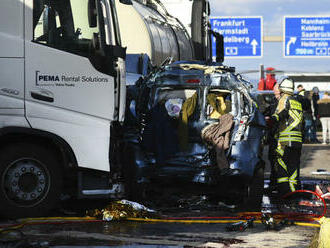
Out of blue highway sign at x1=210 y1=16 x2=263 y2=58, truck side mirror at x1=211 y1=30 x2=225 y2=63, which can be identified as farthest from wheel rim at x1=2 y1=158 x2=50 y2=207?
blue highway sign at x1=210 y1=16 x2=263 y2=58

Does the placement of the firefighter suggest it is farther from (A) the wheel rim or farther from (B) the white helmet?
(A) the wheel rim

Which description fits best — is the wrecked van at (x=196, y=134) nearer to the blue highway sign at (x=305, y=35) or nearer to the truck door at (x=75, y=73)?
the truck door at (x=75, y=73)

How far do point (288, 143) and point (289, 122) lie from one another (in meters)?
0.31

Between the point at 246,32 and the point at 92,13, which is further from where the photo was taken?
the point at 246,32

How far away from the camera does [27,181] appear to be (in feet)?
27.5

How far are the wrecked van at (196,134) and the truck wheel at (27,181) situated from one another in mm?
1190

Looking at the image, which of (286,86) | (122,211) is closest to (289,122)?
(286,86)

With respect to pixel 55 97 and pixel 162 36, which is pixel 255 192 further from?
pixel 162 36

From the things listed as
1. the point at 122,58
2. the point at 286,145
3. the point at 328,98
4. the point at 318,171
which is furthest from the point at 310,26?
the point at 122,58

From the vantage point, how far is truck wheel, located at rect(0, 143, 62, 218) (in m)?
8.27

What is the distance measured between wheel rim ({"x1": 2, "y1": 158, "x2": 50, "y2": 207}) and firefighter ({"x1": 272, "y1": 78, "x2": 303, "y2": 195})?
372 cm

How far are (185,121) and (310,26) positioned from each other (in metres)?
24.3

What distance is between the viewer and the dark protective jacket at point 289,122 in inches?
421

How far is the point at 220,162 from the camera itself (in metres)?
9.20
